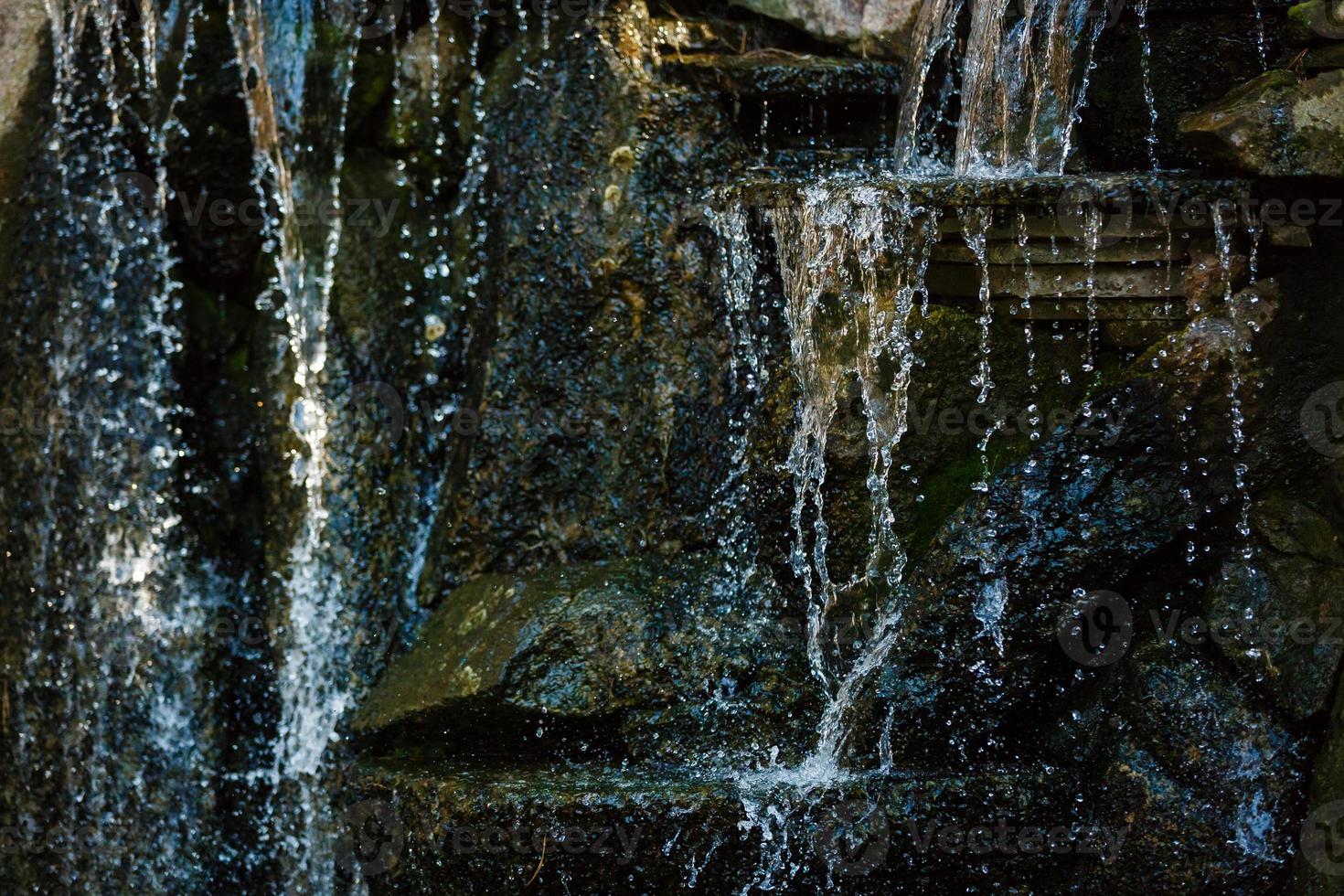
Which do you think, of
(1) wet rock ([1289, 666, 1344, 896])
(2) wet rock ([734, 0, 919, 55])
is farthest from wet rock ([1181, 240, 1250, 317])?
(2) wet rock ([734, 0, 919, 55])

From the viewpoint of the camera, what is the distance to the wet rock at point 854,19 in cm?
456

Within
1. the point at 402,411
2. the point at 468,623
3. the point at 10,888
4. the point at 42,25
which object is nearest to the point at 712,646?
the point at 468,623

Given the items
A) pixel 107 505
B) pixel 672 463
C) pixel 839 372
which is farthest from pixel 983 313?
pixel 107 505

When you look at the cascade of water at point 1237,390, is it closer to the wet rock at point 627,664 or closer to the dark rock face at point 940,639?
the dark rock face at point 940,639

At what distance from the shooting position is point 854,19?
4645 mm

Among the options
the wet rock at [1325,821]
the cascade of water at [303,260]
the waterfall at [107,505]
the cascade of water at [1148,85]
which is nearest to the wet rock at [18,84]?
the waterfall at [107,505]

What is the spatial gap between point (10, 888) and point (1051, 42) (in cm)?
394

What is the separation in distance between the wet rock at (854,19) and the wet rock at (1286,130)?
57.9 inches

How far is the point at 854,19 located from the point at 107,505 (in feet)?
9.37

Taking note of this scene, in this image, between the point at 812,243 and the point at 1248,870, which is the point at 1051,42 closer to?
the point at 812,243

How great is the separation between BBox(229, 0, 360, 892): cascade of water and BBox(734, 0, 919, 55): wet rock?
56.2 inches

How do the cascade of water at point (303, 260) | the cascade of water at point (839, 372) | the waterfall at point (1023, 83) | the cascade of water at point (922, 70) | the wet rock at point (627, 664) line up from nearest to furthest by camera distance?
the cascade of water at point (839, 372) < the wet rock at point (627, 664) < the waterfall at point (1023, 83) < the cascade of water at point (922, 70) < the cascade of water at point (303, 260)

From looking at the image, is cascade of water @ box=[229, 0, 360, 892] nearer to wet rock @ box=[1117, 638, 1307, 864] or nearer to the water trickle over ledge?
the water trickle over ledge

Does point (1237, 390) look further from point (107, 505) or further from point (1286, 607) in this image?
point (107, 505)
